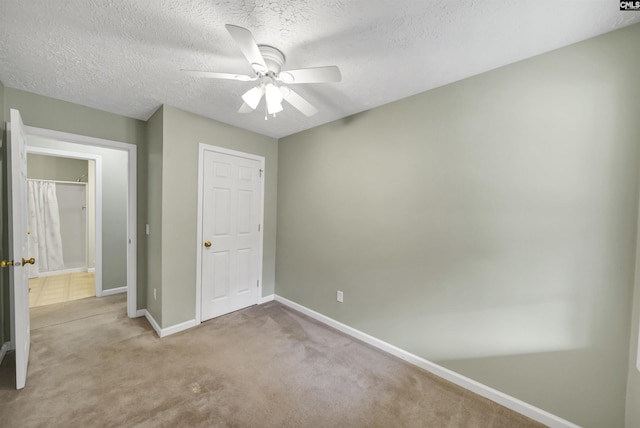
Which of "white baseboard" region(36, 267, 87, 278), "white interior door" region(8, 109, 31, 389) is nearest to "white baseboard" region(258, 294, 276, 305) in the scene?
"white interior door" region(8, 109, 31, 389)

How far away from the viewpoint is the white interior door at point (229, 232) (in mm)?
2729

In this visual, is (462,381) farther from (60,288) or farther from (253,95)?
(60,288)

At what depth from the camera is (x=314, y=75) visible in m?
1.37

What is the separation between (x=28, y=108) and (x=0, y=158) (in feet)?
1.69

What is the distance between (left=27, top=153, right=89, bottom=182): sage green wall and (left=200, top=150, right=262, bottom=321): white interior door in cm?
398

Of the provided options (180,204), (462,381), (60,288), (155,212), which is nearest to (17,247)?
(155,212)

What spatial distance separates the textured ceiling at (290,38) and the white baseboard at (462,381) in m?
2.30

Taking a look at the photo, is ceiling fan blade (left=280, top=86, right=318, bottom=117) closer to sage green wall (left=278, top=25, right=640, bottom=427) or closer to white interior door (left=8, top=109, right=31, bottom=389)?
sage green wall (left=278, top=25, right=640, bottom=427)

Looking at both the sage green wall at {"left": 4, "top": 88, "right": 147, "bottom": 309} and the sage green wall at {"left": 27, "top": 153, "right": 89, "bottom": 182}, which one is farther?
the sage green wall at {"left": 27, "top": 153, "right": 89, "bottom": 182}

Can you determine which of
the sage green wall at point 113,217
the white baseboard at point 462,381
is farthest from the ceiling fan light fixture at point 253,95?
the sage green wall at point 113,217

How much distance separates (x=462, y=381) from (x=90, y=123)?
4170 millimetres

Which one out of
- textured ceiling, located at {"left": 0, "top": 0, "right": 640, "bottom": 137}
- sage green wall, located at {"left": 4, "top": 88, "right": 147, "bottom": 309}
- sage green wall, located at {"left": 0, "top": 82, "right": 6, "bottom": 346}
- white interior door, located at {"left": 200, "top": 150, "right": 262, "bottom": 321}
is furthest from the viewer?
white interior door, located at {"left": 200, "top": 150, "right": 262, "bottom": 321}

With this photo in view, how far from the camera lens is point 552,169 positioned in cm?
149

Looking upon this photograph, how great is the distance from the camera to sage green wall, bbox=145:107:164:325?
2.44m
